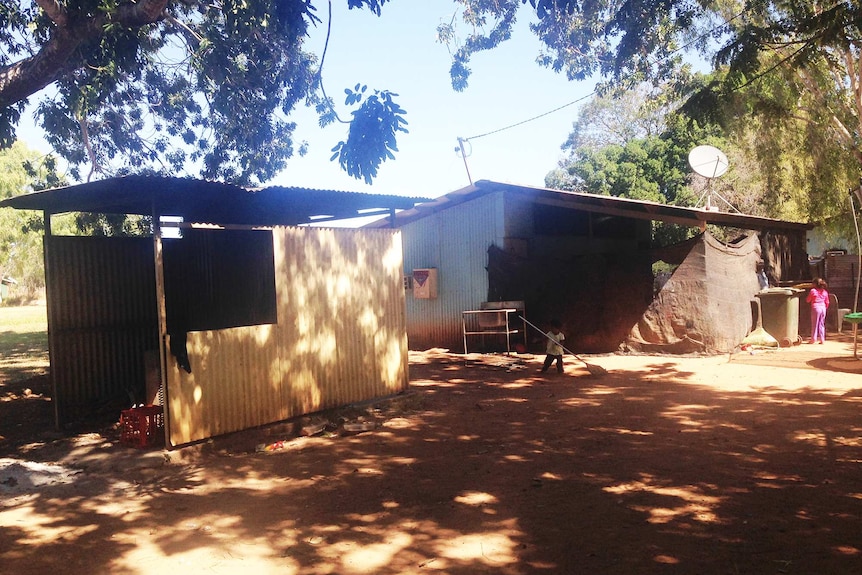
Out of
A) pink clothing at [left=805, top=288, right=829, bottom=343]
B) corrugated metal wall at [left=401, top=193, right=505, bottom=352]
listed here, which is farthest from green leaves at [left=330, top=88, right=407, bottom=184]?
pink clothing at [left=805, top=288, right=829, bottom=343]

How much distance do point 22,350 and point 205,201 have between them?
14359mm

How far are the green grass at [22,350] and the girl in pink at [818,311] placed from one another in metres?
16.8

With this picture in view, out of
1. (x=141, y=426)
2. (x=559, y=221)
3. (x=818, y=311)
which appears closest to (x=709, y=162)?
(x=559, y=221)

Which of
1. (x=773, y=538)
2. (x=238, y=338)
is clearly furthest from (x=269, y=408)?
(x=773, y=538)

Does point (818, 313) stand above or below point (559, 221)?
below

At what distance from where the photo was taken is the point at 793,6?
8.92m

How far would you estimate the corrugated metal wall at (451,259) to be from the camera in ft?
50.7

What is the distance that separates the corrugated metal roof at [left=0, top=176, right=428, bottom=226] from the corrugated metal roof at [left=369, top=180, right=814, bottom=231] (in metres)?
3.09

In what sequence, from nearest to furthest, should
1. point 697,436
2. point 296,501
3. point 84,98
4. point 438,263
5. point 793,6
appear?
1. point 296,501
2. point 697,436
3. point 793,6
4. point 84,98
5. point 438,263

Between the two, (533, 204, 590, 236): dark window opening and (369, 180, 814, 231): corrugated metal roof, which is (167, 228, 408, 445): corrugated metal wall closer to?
(369, 180, 814, 231): corrugated metal roof

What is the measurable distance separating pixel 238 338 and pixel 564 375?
6405 mm

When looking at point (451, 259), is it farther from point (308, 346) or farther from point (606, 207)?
point (308, 346)

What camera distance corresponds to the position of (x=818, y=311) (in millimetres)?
14594

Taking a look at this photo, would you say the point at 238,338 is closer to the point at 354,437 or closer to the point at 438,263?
the point at 354,437
